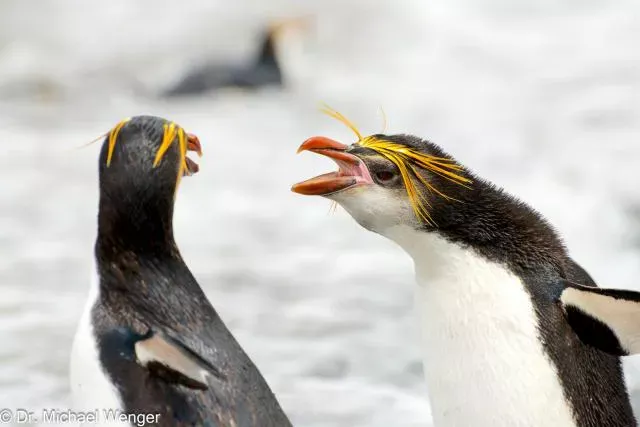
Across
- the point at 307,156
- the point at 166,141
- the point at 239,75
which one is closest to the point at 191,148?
the point at 166,141

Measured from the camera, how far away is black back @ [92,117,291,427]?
2.97 metres

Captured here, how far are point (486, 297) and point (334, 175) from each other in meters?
0.53

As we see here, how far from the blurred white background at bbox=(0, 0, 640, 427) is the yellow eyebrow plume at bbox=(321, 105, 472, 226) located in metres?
1.93

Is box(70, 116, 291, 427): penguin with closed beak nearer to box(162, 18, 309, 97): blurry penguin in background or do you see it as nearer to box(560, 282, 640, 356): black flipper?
box(560, 282, 640, 356): black flipper

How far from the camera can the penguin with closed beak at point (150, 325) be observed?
2.97 metres

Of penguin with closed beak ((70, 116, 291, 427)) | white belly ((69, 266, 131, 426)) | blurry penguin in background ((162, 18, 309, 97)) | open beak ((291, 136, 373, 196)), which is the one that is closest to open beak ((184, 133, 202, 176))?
penguin with closed beak ((70, 116, 291, 427))

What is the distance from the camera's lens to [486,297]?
333cm

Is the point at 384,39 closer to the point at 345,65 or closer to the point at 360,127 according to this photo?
the point at 345,65

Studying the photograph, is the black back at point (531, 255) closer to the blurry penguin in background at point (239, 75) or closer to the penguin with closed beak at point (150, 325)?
the penguin with closed beak at point (150, 325)

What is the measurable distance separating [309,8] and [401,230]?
1236 centimetres

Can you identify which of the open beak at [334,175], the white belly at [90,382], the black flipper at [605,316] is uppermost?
the open beak at [334,175]

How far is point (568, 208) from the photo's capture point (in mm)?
8539

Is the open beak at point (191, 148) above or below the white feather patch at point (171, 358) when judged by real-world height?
above

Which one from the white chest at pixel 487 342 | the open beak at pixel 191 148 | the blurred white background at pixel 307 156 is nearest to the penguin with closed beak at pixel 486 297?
the white chest at pixel 487 342
